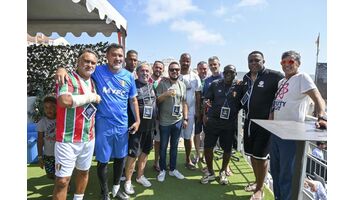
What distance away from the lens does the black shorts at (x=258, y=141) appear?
3141 millimetres

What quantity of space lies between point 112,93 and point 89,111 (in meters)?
0.36

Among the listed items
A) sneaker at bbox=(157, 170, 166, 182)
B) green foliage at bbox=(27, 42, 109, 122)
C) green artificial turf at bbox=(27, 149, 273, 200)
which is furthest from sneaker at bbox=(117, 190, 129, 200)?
green foliage at bbox=(27, 42, 109, 122)

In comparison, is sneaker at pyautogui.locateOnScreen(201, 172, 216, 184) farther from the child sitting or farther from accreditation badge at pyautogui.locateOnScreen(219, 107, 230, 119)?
the child sitting

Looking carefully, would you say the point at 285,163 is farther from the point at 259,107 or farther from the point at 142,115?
the point at 142,115

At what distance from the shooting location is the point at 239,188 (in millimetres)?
3736

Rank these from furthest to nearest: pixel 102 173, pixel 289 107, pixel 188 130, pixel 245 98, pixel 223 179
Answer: pixel 188 130 → pixel 223 179 → pixel 245 98 → pixel 102 173 → pixel 289 107

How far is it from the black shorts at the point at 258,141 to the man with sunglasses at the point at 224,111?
1.31ft

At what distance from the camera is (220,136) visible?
3.76 meters

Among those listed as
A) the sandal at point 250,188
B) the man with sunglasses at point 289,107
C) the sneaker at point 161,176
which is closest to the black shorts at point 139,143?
the sneaker at point 161,176

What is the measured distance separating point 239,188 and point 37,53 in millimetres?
5547

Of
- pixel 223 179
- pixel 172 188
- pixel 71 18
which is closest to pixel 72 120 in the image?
pixel 172 188

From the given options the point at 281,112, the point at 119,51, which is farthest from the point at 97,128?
the point at 281,112

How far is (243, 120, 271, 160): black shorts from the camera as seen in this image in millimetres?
3141
